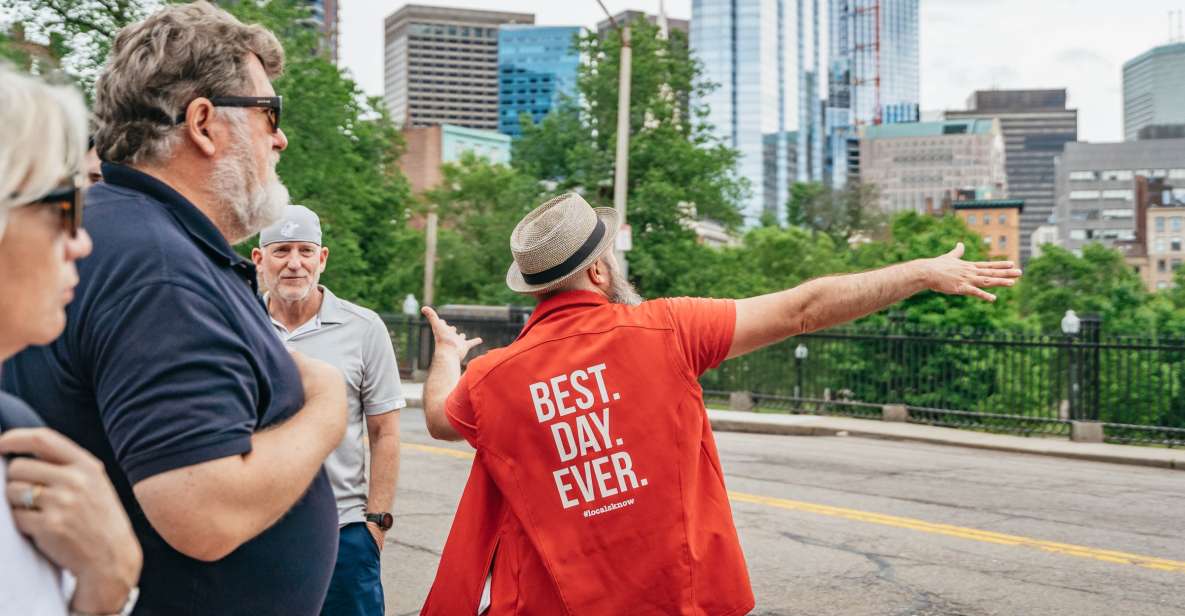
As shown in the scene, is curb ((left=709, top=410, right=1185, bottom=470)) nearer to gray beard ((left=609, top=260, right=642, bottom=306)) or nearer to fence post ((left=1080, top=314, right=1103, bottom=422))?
fence post ((left=1080, top=314, right=1103, bottom=422))

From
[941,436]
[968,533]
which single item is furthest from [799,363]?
[968,533]

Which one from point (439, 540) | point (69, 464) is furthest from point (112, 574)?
point (439, 540)

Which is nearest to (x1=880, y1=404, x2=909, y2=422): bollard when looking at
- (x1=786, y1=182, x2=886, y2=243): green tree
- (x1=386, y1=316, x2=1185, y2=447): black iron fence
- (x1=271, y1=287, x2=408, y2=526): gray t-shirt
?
(x1=386, y1=316, x2=1185, y2=447): black iron fence

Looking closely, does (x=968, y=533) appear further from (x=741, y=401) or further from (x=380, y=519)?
(x=741, y=401)

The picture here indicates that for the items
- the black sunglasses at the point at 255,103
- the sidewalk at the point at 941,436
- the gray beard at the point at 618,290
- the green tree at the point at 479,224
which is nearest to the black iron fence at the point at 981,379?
the sidewalk at the point at 941,436

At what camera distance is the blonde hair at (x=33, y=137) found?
1279 mm

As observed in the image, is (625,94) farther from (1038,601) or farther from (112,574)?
(112,574)

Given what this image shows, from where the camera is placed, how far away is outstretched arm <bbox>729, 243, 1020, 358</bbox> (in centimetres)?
296

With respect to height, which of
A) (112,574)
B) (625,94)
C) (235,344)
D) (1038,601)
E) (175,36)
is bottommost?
(1038,601)

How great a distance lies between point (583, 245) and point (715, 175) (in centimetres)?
2885

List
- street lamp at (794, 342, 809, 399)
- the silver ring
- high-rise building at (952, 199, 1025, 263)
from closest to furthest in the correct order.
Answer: the silver ring < street lamp at (794, 342, 809, 399) < high-rise building at (952, 199, 1025, 263)

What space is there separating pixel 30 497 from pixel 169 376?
46cm

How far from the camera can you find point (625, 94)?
2028 cm

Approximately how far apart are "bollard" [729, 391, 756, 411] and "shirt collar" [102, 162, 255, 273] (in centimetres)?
1932
